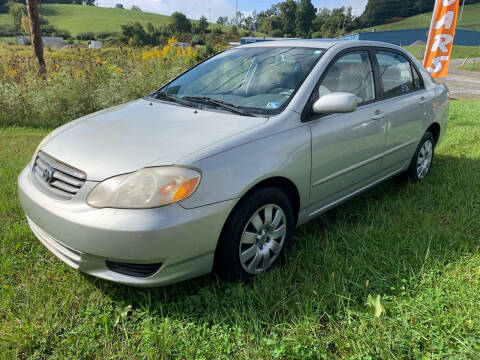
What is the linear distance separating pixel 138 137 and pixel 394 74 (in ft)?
8.88

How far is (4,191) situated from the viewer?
141 inches

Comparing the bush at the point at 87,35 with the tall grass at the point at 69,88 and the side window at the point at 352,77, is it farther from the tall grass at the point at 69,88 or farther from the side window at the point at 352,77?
the side window at the point at 352,77

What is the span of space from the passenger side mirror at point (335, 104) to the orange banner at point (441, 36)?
8548 millimetres

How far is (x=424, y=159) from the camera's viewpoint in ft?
13.7

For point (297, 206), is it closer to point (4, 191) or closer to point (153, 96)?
point (153, 96)

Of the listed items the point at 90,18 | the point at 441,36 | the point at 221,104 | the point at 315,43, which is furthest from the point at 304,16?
the point at 221,104

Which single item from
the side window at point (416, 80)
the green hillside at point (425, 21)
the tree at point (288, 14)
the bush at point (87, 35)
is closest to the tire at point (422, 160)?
the side window at point (416, 80)

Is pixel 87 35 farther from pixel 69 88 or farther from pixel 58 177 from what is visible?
pixel 58 177

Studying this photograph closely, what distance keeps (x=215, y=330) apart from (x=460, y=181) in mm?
3460

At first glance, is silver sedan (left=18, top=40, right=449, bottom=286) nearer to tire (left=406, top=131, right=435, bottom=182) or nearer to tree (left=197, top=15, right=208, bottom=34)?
tire (left=406, top=131, right=435, bottom=182)

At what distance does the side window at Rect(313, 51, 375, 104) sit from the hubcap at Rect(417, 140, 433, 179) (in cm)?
133

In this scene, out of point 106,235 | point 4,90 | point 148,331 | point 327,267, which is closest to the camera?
point 106,235

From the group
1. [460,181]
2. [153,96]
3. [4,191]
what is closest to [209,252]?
→ [153,96]

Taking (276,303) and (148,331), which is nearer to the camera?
(148,331)
